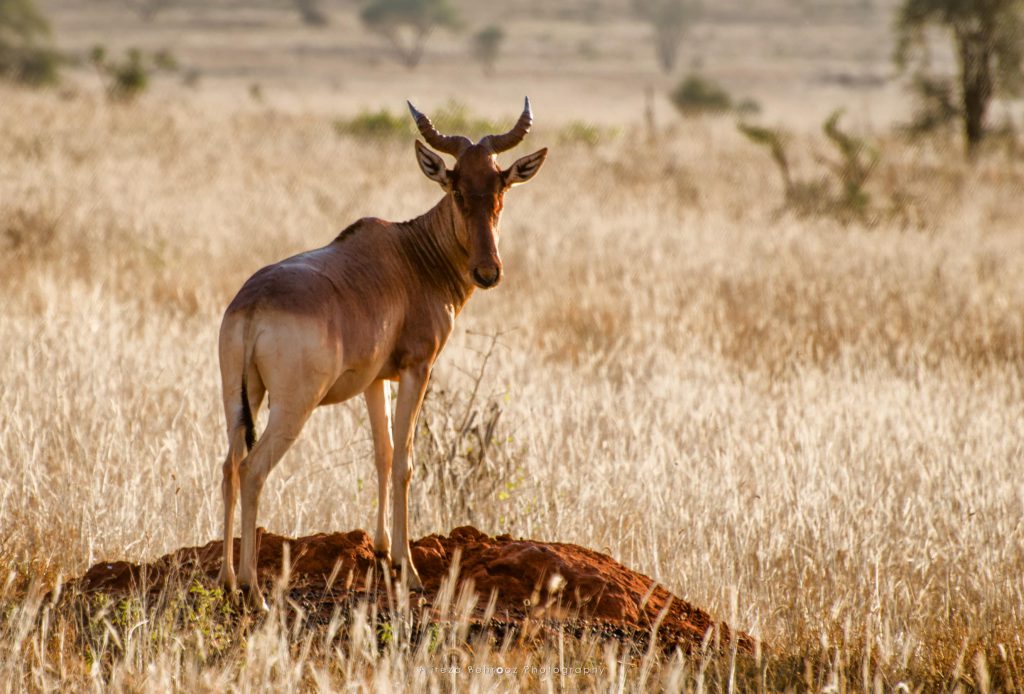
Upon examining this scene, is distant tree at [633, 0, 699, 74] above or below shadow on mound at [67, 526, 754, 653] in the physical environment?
above

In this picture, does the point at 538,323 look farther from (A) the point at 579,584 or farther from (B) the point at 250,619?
(B) the point at 250,619

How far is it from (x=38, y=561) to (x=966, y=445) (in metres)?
5.19

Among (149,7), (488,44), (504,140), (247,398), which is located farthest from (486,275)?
(149,7)

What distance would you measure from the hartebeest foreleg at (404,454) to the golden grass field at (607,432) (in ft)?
1.82

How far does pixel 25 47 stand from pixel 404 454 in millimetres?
42224

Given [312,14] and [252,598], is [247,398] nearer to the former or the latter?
[252,598]

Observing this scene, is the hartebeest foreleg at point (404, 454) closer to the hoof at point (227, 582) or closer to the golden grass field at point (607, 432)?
the golden grass field at point (607, 432)

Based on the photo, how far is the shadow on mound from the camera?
4906 mm

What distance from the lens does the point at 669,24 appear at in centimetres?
9081

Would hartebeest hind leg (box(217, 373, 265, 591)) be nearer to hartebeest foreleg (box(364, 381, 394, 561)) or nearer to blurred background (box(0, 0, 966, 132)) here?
hartebeest foreleg (box(364, 381, 394, 561))

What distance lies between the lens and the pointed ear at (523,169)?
17.1ft

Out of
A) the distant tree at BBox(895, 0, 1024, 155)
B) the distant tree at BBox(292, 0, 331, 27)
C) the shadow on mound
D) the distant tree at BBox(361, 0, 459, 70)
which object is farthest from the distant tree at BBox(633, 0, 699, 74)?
the shadow on mound

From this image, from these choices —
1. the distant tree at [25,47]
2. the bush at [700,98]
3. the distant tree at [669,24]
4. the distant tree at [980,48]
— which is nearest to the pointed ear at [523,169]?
the distant tree at [980,48]

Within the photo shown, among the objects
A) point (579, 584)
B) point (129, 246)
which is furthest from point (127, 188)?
point (579, 584)
